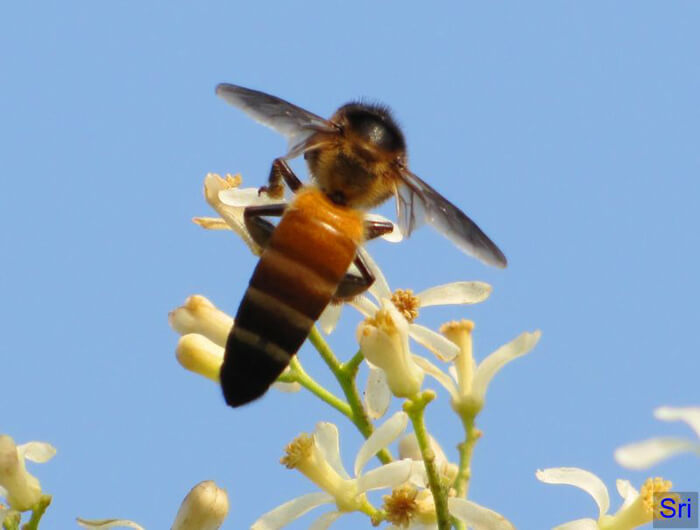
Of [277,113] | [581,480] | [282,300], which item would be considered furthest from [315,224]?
[581,480]

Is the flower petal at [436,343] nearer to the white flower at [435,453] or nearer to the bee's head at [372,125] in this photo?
the white flower at [435,453]

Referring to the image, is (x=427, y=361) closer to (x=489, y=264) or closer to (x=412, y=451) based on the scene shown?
(x=412, y=451)

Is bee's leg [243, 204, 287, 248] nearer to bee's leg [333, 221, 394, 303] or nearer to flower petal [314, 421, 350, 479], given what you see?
bee's leg [333, 221, 394, 303]

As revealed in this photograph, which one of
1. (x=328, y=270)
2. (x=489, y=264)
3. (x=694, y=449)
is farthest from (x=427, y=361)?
(x=694, y=449)

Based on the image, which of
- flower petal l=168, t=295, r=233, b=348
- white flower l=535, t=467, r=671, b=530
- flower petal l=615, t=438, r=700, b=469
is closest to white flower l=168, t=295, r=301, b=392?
flower petal l=168, t=295, r=233, b=348

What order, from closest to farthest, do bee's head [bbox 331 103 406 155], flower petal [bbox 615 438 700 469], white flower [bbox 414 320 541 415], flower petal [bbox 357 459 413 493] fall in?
flower petal [bbox 615 438 700 469], flower petal [bbox 357 459 413 493], bee's head [bbox 331 103 406 155], white flower [bbox 414 320 541 415]

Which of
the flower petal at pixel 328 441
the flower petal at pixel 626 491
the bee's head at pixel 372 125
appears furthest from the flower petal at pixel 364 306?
the flower petal at pixel 626 491
